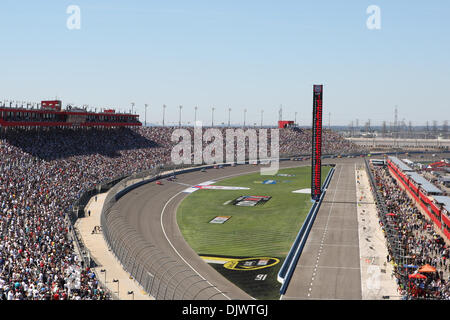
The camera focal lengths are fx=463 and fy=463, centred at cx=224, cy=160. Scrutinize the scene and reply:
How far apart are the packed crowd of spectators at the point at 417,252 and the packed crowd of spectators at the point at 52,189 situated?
56.7 feet

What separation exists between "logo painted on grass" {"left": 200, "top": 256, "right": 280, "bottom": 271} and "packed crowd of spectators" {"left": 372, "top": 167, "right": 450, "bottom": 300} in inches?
338

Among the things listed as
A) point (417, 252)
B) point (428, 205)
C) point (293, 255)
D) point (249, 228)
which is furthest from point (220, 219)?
point (428, 205)

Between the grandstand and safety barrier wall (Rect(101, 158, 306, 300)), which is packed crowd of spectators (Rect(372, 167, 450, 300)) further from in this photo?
safety barrier wall (Rect(101, 158, 306, 300))

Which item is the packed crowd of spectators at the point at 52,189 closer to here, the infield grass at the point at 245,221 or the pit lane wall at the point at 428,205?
the infield grass at the point at 245,221

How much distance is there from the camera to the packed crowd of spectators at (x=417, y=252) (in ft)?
85.4

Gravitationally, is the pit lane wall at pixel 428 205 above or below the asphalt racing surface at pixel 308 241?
above

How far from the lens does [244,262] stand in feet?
109

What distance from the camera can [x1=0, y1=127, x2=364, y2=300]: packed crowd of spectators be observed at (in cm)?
2275

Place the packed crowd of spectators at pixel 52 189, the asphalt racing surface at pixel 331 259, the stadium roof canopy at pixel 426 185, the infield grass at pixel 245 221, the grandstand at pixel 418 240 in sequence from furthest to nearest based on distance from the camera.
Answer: the stadium roof canopy at pixel 426 185, the infield grass at pixel 245 221, the asphalt racing surface at pixel 331 259, the grandstand at pixel 418 240, the packed crowd of spectators at pixel 52 189

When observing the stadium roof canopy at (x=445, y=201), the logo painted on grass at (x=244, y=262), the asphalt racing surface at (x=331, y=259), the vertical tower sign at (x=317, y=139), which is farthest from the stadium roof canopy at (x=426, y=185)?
the logo painted on grass at (x=244, y=262)

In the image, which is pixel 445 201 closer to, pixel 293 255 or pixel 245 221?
pixel 293 255

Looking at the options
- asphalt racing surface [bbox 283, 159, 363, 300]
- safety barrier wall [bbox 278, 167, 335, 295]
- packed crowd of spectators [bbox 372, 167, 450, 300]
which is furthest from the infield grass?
packed crowd of spectators [bbox 372, 167, 450, 300]
